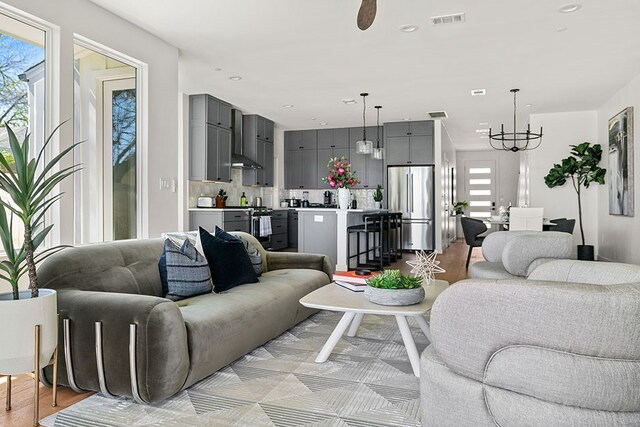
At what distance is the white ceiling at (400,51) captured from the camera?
13.1 feet

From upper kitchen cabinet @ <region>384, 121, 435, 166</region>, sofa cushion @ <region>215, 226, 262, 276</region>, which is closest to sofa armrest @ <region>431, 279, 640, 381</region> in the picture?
sofa cushion @ <region>215, 226, 262, 276</region>

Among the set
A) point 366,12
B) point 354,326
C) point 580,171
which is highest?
point 366,12

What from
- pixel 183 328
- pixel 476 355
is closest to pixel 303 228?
pixel 183 328

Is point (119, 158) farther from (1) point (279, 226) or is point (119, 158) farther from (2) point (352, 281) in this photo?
(1) point (279, 226)

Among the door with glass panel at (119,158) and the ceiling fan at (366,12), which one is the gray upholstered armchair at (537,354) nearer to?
the ceiling fan at (366,12)

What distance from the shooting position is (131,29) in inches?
169

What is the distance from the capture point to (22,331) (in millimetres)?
2002

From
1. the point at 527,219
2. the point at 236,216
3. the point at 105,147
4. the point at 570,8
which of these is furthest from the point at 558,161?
the point at 105,147

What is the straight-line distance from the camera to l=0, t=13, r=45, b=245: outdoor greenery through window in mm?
3242

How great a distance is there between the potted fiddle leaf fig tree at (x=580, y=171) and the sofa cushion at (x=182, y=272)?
20.9 ft

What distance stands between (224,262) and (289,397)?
4.27 ft

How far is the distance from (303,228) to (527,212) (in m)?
3.35

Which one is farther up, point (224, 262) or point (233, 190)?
point (233, 190)

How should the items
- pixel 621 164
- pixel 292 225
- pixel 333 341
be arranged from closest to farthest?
pixel 333 341 → pixel 621 164 → pixel 292 225
